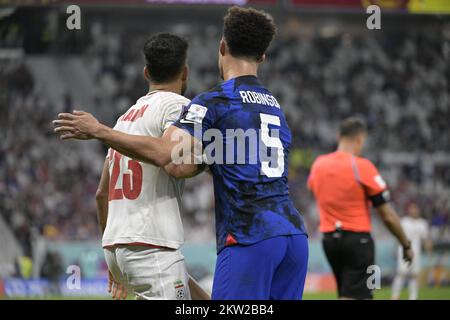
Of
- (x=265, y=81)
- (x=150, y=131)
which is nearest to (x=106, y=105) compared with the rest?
(x=265, y=81)

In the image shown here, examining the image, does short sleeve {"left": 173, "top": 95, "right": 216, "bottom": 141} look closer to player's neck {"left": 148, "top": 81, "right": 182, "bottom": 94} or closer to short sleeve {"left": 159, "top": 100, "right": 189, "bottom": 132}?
short sleeve {"left": 159, "top": 100, "right": 189, "bottom": 132}

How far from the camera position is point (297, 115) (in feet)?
76.0

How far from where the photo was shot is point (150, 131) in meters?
4.29

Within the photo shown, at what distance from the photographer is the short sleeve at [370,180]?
7308 mm

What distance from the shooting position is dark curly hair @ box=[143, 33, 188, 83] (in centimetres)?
445

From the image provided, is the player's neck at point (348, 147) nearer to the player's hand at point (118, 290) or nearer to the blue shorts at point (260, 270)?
the player's hand at point (118, 290)

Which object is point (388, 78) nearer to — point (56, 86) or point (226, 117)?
point (56, 86)

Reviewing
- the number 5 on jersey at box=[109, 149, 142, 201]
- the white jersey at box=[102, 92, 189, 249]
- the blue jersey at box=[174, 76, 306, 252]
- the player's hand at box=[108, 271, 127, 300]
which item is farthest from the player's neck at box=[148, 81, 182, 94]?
the player's hand at box=[108, 271, 127, 300]

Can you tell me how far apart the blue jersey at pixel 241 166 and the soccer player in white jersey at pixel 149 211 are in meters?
0.44

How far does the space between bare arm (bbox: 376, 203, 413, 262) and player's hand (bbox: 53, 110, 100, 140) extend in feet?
13.2

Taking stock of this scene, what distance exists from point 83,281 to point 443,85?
13381 mm

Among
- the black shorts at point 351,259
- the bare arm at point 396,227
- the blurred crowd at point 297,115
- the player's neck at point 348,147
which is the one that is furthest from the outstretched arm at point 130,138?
the blurred crowd at point 297,115

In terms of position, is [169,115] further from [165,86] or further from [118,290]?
[118,290]

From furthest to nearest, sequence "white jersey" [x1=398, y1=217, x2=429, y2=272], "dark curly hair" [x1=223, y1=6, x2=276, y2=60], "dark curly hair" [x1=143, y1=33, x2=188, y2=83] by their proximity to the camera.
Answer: "white jersey" [x1=398, y1=217, x2=429, y2=272] → "dark curly hair" [x1=143, y1=33, x2=188, y2=83] → "dark curly hair" [x1=223, y1=6, x2=276, y2=60]
